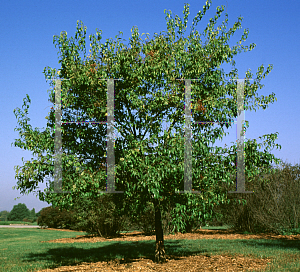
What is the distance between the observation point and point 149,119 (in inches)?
356

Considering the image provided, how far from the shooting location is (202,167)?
8.31 meters

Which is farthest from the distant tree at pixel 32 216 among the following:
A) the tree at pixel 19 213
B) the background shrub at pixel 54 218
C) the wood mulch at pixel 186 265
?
the wood mulch at pixel 186 265

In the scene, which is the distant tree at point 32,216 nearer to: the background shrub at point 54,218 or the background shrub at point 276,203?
the background shrub at point 54,218

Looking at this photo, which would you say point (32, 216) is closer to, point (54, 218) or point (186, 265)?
point (54, 218)

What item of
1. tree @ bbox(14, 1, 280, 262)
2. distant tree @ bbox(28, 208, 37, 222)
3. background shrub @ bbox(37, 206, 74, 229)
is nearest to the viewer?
tree @ bbox(14, 1, 280, 262)

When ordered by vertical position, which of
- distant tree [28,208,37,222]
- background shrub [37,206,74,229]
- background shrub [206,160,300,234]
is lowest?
distant tree [28,208,37,222]

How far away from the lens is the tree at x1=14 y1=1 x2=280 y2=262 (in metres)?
7.96

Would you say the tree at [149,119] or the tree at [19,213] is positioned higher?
the tree at [149,119]

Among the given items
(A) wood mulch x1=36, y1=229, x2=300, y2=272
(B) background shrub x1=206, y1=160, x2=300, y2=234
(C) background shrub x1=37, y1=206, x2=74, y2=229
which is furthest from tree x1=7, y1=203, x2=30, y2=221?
(A) wood mulch x1=36, y1=229, x2=300, y2=272

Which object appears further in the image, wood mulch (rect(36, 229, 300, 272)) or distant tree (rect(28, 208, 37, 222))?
distant tree (rect(28, 208, 37, 222))

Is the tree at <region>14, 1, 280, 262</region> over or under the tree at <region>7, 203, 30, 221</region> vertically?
over

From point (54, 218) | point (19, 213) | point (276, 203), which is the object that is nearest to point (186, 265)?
point (276, 203)

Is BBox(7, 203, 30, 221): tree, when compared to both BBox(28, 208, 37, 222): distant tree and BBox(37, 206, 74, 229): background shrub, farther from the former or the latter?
BBox(37, 206, 74, 229): background shrub

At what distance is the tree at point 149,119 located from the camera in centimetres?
796
